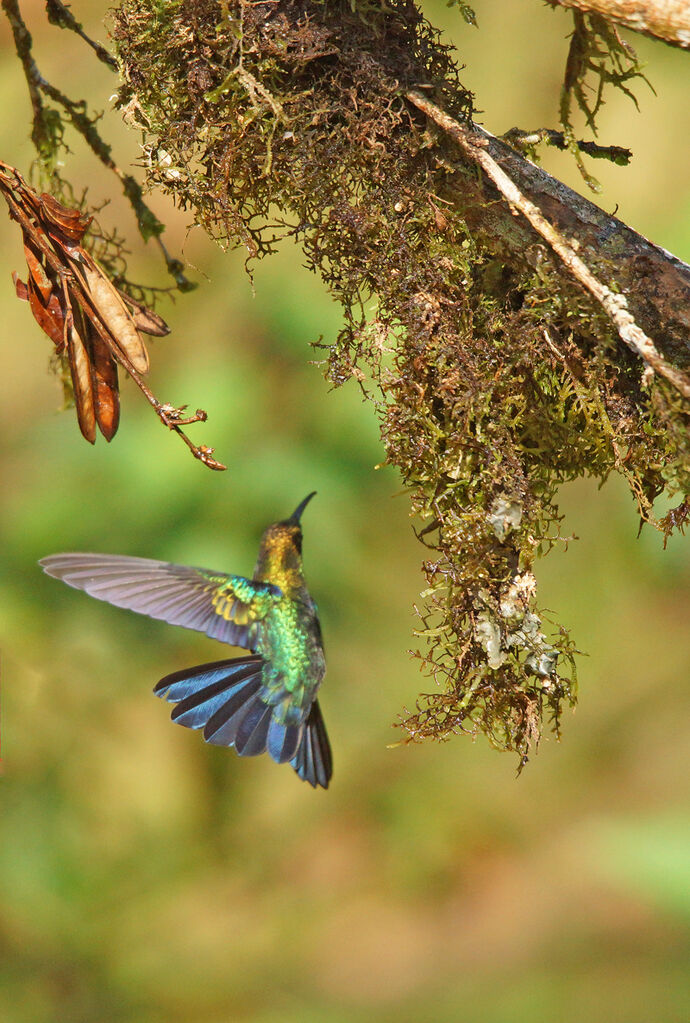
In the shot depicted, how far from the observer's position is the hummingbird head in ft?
4.56

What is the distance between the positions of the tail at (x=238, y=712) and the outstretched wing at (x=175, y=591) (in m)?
0.04

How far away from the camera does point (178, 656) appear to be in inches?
120

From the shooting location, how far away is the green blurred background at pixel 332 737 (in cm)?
300

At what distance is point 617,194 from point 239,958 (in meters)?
3.22

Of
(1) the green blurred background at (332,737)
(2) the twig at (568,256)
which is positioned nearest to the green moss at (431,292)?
(2) the twig at (568,256)

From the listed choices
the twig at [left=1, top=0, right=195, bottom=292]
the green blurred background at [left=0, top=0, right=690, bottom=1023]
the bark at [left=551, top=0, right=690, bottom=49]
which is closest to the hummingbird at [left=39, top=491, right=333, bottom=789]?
the twig at [left=1, top=0, right=195, bottom=292]

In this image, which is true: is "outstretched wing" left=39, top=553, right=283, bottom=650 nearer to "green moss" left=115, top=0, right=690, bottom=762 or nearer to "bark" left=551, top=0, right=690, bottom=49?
"green moss" left=115, top=0, right=690, bottom=762

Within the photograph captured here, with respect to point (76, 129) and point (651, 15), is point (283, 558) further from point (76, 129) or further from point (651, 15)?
point (651, 15)

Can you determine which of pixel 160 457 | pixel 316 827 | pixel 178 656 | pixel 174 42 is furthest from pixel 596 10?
pixel 316 827

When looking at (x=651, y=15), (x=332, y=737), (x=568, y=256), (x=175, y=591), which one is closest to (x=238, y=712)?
(x=175, y=591)

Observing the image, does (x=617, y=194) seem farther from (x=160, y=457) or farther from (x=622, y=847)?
(x=622, y=847)

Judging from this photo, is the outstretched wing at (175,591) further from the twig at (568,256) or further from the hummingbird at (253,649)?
the twig at (568,256)

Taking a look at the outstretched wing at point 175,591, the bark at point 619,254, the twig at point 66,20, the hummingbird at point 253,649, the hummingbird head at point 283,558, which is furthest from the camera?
the hummingbird head at point 283,558

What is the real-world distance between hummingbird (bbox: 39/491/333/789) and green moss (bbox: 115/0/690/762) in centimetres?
41
